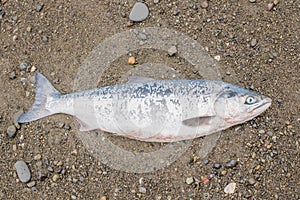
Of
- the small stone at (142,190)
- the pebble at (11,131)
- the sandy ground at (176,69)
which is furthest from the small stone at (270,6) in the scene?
the pebble at (11,131)

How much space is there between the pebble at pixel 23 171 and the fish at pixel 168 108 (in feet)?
2.47

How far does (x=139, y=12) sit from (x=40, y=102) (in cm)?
133

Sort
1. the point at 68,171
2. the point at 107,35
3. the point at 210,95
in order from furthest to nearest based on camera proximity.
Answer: the point at 107,35 < the point at 68,171 < the point at 210,95

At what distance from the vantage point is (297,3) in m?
4.22

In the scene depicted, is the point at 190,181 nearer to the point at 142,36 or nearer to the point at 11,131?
the point at 142,36

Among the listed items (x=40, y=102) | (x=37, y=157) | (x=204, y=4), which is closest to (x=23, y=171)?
(x=37, y=157)

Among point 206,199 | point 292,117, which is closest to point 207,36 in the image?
point 292,117

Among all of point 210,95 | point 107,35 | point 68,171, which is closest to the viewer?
point 210,95

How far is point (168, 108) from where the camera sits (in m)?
3.72

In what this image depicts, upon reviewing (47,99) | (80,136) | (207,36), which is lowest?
(80,136)

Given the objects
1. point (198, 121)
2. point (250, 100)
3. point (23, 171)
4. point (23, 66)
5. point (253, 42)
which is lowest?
point (23, 171)

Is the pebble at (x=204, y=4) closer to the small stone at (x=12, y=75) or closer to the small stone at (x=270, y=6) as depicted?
the small stone at (x=270, y=6)

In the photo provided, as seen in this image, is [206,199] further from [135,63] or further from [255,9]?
[255,9]

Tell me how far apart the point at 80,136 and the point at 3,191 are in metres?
0.90
